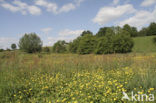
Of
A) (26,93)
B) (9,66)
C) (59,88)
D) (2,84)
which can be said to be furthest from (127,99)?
(9,66)

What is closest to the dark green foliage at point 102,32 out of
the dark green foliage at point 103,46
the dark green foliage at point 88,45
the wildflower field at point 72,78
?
the dark green foliage at point 88,45

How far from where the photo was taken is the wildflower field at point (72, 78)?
2.61m

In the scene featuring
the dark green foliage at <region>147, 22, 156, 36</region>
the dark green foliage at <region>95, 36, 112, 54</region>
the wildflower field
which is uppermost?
the dark green foliage at <region>147, 22, 156, 36</region>

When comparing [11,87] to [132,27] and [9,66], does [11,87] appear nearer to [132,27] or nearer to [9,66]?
[9,66]

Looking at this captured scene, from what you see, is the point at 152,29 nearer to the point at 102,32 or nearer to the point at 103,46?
the point at 102,32

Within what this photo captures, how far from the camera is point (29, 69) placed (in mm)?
4621

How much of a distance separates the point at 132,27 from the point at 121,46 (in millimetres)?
39161

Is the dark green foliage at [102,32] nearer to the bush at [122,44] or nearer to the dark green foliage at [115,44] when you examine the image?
the dark green foliage at [115,44]

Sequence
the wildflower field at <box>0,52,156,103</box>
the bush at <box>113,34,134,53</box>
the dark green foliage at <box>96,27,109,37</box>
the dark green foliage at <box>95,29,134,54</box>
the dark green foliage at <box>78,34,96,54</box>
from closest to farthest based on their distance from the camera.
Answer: the wildflower field at <box>0,52,156,103</box>
the dark green foliage at <box>95,29,134,54</box>
the bush at <box>113,34,134,53</box>
the dark green foliage at <box>78,34,96,54</box>
the dark green foliage at <box>96,27,109,37</box>

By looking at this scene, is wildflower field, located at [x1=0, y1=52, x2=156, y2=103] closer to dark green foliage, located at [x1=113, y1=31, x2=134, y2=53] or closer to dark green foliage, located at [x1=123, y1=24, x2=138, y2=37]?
dark green foliage, located at [x1=113, y1=31, x2=134, y2=53]

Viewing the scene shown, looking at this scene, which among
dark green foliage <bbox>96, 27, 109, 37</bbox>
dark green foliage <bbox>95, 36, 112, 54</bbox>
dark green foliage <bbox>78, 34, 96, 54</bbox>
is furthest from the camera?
dark green foliage <bbox>96, 27, 109, 37</bbox>

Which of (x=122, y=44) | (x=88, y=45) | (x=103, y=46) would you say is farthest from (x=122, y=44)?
(x=88, y=45)

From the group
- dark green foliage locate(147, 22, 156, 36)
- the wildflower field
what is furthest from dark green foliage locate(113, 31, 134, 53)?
dark green foliage locate(147, 22, 156, 36)

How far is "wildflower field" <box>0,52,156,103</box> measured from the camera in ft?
8.58
